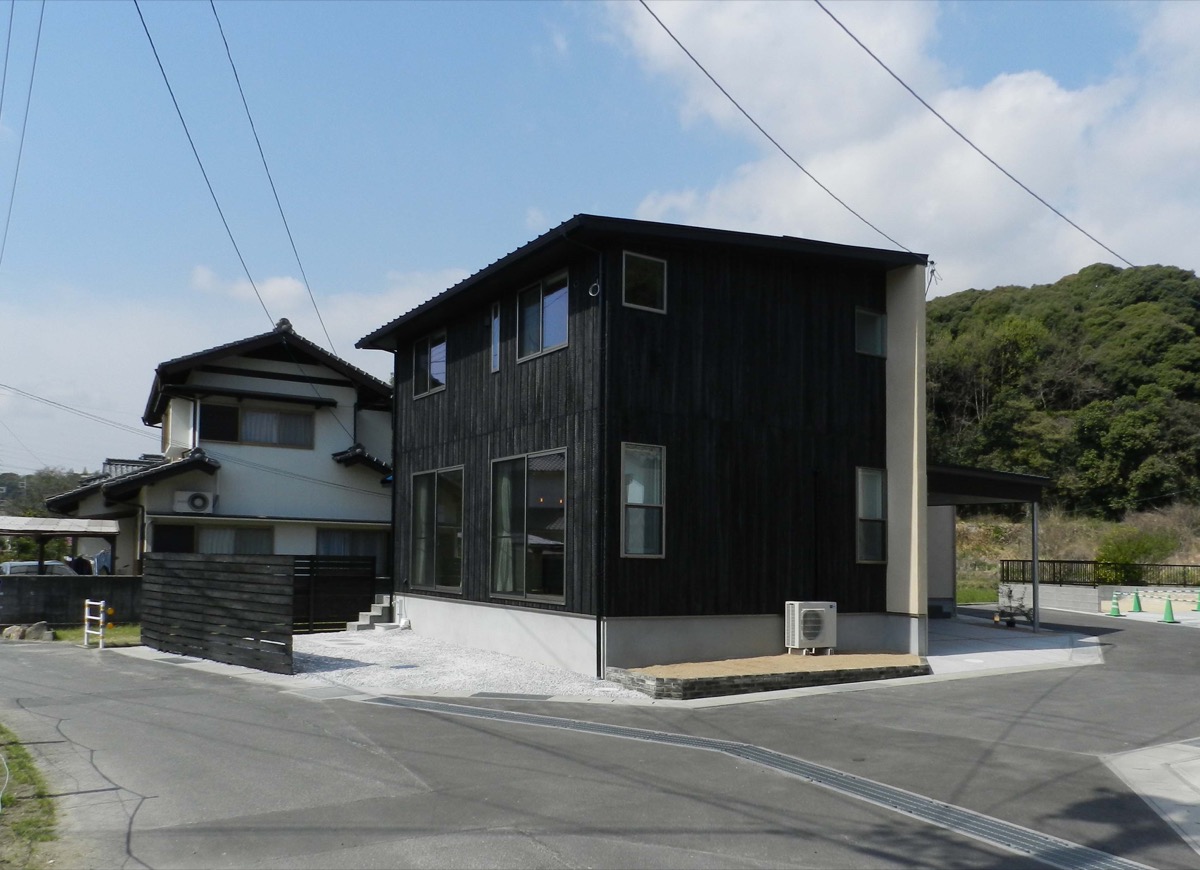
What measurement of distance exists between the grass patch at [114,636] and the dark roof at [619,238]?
8.21m

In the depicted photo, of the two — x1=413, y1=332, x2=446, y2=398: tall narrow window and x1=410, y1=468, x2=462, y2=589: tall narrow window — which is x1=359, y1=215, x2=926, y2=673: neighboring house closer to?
x1=410, y1=468, x2=462, y2=589: tall narrow window

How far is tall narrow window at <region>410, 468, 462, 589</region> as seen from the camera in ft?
60.5

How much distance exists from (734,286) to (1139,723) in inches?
308

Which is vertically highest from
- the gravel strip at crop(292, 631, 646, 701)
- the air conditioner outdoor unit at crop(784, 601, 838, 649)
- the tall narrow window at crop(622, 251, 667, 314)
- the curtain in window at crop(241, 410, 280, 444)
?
the tall narrow window at crop(622, 251, 667, 314)

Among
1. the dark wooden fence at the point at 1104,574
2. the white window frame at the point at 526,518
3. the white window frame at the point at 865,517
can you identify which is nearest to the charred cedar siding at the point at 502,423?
the white window frame at the point at 526,518

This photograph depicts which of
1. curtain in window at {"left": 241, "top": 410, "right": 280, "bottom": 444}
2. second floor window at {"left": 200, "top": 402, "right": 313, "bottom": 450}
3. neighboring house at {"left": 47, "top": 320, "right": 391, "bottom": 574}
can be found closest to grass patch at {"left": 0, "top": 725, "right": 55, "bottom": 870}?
neighboring house at {"left": 47, "top": 320, "right": 391, "bottom": 574}

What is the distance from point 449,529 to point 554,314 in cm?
514

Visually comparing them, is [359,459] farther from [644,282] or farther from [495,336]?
[644,282]

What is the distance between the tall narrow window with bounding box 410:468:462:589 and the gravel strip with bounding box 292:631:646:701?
1.52 meters

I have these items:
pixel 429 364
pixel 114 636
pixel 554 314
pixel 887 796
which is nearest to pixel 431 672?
pixel 554 314

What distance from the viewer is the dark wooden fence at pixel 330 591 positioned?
20625mm

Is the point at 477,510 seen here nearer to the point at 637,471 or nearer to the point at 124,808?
the point at 637,471

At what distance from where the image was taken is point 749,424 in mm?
15531

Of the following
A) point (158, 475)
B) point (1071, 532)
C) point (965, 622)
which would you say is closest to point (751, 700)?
point (965, 622)
